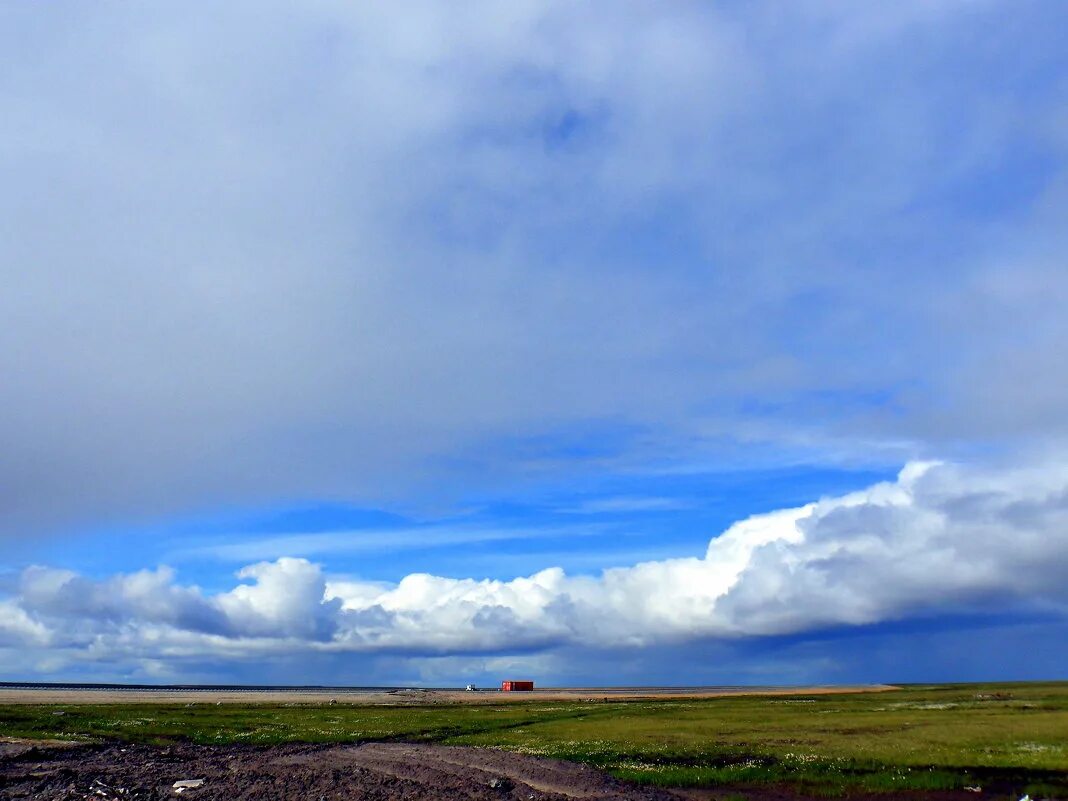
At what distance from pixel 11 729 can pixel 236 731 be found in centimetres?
2174

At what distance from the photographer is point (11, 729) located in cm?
7856

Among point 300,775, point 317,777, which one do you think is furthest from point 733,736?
point 300,775

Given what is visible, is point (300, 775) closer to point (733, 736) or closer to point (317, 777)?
point (317, 777)

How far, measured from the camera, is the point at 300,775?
4575 centimetres

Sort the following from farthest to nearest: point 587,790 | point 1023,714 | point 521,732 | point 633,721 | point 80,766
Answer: point 633,721 < point 521,732 < point 1023,714 < point 80,766 < point 587,790

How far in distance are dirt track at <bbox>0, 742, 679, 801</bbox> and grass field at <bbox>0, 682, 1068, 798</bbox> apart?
520cm

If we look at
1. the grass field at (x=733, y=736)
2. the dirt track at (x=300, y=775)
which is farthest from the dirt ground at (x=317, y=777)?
the grass field at (x=733, y=736)

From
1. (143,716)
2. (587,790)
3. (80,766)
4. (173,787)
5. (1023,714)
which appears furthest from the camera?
(143,716)

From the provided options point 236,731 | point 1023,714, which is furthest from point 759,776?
point 236,731

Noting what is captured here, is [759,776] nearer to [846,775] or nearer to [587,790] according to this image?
[846,775]

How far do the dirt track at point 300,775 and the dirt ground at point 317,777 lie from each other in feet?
0.19

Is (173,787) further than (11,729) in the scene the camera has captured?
No

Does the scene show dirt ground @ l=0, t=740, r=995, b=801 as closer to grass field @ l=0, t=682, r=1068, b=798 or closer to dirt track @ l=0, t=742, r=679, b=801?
dirt track @ l=0, t=742, r=679, b=801

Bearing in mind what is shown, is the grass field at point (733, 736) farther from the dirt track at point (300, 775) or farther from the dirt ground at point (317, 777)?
the dirt track at point (300, 775)
